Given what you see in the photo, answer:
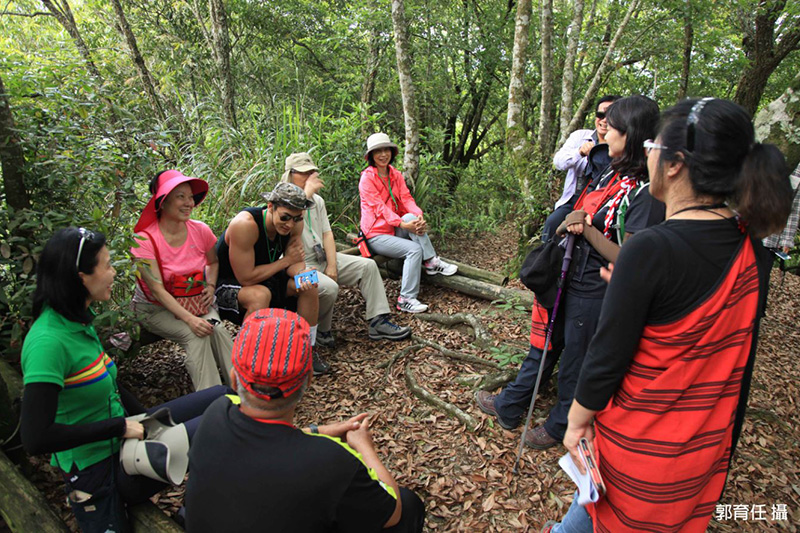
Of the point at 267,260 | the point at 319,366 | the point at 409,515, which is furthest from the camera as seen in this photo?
the point at 319,366

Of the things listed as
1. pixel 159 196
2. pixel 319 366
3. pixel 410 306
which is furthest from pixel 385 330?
pixel 159 196

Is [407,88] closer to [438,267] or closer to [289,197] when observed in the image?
[438,267]

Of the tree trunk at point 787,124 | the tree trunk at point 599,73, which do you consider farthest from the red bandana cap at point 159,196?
the tree trunk at point 599,73

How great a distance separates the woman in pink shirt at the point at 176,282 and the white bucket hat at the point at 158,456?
1180 millimetres

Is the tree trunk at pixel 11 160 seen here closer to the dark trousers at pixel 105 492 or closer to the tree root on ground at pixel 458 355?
the dark trousers at pixel 105 492

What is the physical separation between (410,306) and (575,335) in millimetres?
2426

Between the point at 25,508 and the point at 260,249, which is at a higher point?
the point at 260,249

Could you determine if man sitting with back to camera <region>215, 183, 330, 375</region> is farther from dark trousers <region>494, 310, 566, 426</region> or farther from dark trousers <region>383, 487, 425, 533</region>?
dark trousers <region>383, 487, 425, 533</region>

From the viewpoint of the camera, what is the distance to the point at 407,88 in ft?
18.6

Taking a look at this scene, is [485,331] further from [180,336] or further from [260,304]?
[180,336]

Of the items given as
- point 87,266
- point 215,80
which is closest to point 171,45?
point 215,80

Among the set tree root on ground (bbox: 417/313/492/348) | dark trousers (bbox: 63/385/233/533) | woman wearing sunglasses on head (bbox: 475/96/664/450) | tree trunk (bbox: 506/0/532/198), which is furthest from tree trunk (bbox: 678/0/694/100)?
dark trousers (bbox: 63/385/233/533)

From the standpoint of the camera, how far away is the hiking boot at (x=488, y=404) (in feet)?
10.4

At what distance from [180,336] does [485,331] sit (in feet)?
8.50
